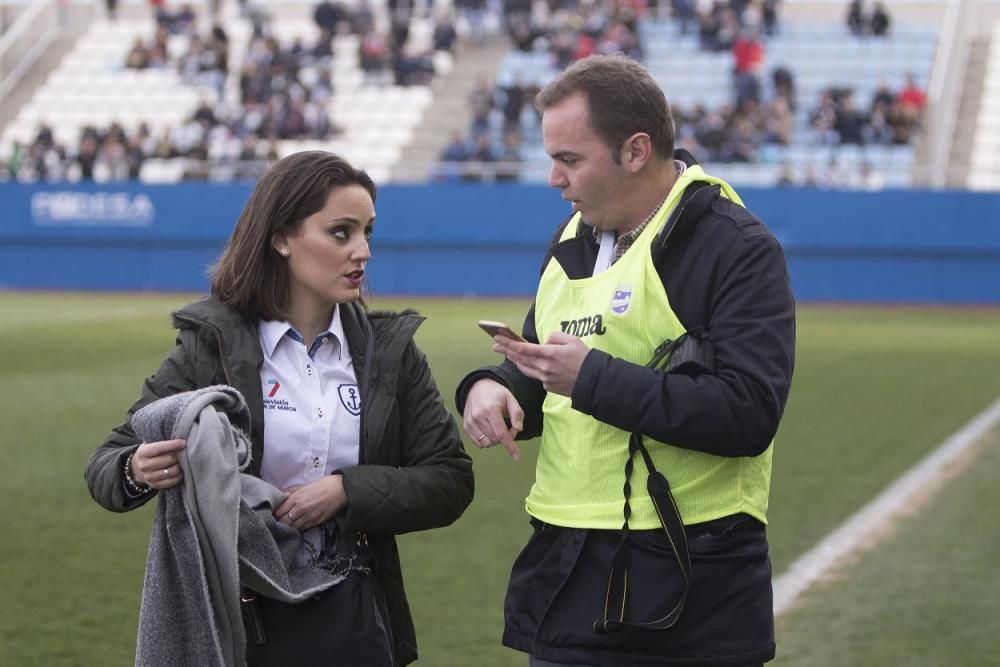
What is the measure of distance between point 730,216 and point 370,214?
86 cm

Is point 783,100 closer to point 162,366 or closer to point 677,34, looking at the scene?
point 677,34

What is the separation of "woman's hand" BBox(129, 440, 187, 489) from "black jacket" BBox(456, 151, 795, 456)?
2.62ft

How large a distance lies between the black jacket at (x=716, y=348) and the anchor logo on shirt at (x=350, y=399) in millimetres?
660

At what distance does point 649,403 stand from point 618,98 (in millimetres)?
623

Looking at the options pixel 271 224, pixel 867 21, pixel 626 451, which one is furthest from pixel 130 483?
pixel 867 21

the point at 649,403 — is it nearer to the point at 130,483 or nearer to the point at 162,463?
the point at 162,463

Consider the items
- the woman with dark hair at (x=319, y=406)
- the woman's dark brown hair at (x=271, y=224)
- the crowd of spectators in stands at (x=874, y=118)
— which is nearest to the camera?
the woman with dark hair at (x=319, y=406)

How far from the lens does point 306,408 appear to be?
335cm

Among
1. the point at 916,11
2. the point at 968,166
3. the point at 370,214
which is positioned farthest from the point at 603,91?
the point at 916,11

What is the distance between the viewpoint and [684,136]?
A: 2792cm

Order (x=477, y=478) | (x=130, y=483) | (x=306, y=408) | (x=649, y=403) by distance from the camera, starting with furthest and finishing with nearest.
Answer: (x=477, y=478) → (x=306, y=408) → (x=130, y=483) → (x=649, y=403)

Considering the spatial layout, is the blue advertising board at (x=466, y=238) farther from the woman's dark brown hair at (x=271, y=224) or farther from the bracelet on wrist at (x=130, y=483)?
the bracelet on wrist at (x=130, y=483)

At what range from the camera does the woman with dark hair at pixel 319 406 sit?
3266 mm

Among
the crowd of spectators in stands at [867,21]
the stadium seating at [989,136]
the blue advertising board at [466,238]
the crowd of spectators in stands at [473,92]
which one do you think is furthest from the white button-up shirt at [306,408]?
the crowd of spectators in stands at [867,21]
